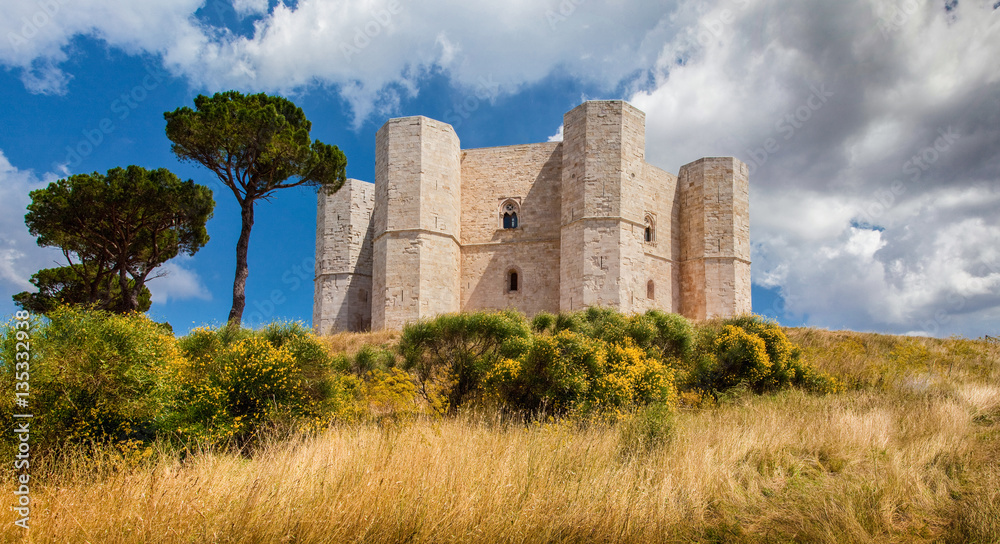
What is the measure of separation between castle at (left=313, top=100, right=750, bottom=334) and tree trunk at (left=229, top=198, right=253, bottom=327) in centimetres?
470

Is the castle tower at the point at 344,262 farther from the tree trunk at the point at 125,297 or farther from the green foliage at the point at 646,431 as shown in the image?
the green foliage at the point at 646,431

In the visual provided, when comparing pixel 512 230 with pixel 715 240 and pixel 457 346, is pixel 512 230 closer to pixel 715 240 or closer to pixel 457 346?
pixel 715 240

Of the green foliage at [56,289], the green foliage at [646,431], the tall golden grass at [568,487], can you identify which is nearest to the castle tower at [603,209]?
the tall golden grass at [568,487]

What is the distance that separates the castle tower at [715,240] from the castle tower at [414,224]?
922 centimetres

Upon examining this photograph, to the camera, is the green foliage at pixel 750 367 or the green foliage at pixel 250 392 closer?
the green foliage at pixel 250 392

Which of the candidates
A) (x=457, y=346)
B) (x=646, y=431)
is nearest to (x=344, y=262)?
(x=457, y=346)

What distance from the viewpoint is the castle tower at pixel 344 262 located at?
20094mm

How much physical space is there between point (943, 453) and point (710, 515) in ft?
9.96

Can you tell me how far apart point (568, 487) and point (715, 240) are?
18.0 m

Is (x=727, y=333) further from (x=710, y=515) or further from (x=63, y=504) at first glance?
(x=63, y=504)

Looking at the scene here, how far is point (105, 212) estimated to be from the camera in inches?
608

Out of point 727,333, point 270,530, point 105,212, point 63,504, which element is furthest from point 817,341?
point 105,212

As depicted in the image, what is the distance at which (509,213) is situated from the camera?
64.2 feet

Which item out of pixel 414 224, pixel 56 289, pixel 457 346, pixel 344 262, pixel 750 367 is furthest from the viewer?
pixel 344 262
